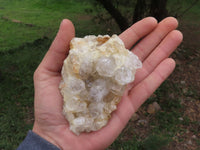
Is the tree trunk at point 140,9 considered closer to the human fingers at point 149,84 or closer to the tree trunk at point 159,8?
the tree trunk at point 159,8

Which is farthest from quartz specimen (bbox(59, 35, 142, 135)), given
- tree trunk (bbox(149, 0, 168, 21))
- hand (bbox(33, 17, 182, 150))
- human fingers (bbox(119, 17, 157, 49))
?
tree trunk (bbox(149, 0, 168, 21))

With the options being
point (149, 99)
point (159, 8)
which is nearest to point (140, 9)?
point (159, 8)

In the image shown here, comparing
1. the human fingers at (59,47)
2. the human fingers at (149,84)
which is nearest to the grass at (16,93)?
the human fingers at (59,47)

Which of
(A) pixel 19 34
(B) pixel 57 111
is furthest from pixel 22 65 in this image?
(B) pixel 57 111

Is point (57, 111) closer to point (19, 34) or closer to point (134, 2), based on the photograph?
point (134, 2)

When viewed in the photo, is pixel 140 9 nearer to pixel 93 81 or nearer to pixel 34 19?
pixel 93 81

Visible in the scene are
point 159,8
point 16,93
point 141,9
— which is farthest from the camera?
point 141,9
